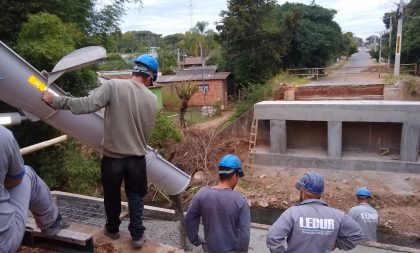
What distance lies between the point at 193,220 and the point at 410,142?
1289cm

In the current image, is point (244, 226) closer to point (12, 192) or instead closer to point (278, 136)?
point (12, 192)

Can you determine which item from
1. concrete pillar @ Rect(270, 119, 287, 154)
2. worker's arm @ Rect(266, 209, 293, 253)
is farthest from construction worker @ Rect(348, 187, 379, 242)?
concrete pillar @ Rect(270, 119, 287, 154)

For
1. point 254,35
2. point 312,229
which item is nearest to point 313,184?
point 312,229

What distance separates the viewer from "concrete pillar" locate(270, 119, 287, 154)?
49.8ft

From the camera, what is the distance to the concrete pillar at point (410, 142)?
1340 centimetres

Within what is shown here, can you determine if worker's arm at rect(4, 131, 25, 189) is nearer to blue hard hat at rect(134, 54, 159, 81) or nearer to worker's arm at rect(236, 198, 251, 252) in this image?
blue hard hat at rect(134, 54, 159, 81)

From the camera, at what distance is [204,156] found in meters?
15.0

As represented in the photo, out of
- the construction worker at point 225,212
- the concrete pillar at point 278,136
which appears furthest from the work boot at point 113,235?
the concrete pillar at point 278,136

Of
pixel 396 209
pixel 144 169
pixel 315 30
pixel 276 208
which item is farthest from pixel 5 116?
pixel 315 30

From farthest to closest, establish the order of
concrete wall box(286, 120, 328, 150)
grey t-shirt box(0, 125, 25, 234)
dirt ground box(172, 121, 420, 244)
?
concrete wall box(286, 120, 328, 150), dirt ground box(172, 121, 420, 244), grey t-shirt box(0, 125, 25, 234)

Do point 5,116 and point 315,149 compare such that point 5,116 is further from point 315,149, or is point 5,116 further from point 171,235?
point 315,149

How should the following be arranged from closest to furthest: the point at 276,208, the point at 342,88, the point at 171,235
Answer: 1. the point at 171,235
2. the point at 276,208
3. the point at 342,88

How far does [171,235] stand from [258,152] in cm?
1132

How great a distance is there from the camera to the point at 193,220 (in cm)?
314
